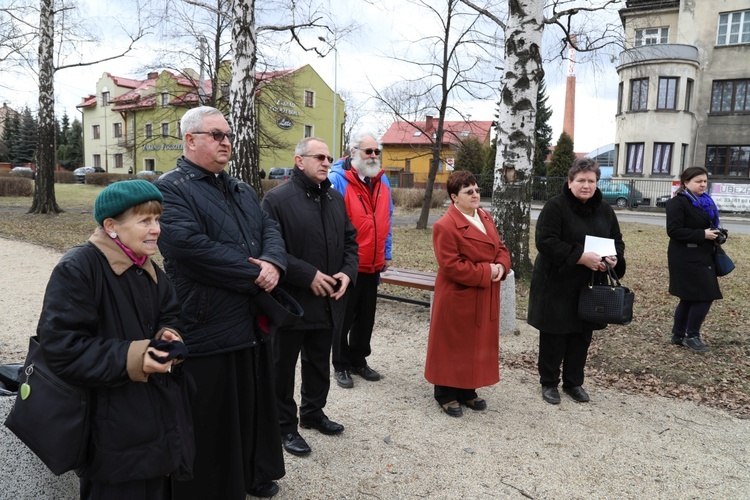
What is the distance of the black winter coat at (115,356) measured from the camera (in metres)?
1.96

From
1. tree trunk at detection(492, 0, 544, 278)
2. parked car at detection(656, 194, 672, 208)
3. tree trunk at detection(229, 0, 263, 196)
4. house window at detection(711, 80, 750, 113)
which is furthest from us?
house window at detection(711, 80, 750, 113)

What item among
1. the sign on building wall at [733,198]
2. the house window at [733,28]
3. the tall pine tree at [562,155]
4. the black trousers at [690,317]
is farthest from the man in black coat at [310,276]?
the house window at [733,28]

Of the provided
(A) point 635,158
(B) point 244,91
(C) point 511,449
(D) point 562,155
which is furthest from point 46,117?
(A) point 635,158

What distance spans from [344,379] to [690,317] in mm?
3746

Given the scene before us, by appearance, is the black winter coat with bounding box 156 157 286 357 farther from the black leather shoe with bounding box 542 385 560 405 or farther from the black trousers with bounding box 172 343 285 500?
the black leather shoe with bounding box 542 385 560 405

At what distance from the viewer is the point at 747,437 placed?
13.1 ft

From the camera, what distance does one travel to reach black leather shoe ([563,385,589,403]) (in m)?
4.57

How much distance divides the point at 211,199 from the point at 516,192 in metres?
6.45

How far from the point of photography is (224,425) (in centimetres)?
277

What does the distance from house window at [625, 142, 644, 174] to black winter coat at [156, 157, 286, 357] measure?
114ft

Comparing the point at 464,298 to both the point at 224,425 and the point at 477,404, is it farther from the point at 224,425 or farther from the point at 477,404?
the point at 224,425

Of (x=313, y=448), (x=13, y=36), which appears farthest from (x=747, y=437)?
(x=13, y=36)

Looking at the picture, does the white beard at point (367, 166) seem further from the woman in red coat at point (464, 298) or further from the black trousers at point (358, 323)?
the black trousers at point (358, 323)

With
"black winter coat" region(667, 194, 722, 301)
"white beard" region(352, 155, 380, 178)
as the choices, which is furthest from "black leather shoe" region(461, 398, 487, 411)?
"black winter coat" region(667, 194, 722, 301)
